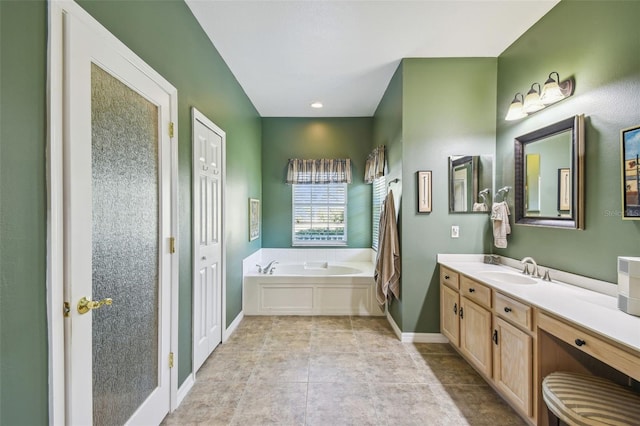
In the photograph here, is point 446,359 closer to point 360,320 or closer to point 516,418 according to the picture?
point 516,418

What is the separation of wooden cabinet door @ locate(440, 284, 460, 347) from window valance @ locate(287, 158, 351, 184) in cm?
242

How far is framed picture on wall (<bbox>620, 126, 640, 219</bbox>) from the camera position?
5.06 feet

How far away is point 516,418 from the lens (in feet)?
6.07

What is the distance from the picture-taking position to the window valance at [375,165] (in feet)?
12.2

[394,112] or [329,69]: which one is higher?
[329,69]

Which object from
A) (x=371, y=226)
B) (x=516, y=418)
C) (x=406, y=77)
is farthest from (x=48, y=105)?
(x=371, y=226)

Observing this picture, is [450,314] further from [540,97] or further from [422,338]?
[540,97]

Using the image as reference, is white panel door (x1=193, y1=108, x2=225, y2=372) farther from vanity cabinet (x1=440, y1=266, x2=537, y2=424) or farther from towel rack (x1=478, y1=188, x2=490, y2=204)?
towel rack (x1=478, y1=188, x2=490, y2=204)

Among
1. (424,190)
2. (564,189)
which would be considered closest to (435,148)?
(424,190)

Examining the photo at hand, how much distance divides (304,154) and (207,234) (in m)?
2.59

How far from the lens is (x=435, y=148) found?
2.84 meters

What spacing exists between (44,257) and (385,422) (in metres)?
2.02

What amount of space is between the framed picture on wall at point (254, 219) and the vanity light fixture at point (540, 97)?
10.2 feet

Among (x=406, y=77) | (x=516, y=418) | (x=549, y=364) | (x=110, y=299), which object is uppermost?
(x=406, y=77)
